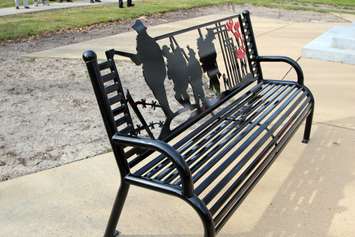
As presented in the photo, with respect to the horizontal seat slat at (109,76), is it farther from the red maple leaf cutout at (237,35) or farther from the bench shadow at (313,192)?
the red maple leaf cutout at (237,35)

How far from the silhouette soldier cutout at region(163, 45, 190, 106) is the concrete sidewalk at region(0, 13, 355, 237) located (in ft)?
2.27

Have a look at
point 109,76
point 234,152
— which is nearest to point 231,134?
point 234,152

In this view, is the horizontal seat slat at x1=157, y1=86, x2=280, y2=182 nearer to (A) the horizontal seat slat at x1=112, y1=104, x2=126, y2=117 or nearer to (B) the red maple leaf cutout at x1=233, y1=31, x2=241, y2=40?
(A) the horizontal seat slat at x1=112, y1=104, x2=126, y2=117

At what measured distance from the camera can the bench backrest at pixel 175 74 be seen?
6.82 feet

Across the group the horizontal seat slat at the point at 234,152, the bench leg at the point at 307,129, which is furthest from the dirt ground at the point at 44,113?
the bench leg at the point at 307,129

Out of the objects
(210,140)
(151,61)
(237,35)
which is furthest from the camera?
(237,35)

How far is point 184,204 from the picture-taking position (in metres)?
2.66

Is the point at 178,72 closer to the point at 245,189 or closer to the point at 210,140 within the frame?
the point at 210,140

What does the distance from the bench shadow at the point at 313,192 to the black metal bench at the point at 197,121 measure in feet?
0.89

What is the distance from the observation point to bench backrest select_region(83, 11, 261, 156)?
208 centimetres

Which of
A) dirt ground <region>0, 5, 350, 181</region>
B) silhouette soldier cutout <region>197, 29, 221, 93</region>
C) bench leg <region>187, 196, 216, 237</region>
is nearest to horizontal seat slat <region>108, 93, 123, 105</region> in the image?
bench leg <region>187, 196, 216, 237</region>

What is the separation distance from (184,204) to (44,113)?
228cm

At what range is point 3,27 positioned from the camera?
9562 millimetres

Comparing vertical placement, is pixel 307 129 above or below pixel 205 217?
below
